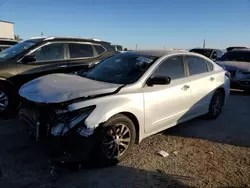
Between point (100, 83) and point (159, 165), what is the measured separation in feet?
5.03

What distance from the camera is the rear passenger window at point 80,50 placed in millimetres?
7148

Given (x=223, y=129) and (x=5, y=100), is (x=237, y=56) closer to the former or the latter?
(x=223, y=129)

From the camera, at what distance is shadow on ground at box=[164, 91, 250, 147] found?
5075mm

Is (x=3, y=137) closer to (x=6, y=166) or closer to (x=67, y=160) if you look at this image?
(x=6, y=166)

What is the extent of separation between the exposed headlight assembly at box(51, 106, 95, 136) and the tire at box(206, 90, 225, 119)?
361 cm

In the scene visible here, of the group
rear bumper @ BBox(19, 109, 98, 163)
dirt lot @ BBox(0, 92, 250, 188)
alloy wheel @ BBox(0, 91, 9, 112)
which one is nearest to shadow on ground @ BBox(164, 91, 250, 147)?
dirt lot @ BBox(0, 92, 250, 188)

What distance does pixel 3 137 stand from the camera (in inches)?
184

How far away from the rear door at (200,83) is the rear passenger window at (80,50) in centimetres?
315

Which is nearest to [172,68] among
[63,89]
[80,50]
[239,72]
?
[63,89]

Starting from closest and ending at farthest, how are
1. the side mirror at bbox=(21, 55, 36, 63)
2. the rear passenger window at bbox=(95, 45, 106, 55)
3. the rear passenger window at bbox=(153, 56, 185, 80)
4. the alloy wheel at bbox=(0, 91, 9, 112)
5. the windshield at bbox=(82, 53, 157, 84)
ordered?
the windshield at bbox=(82, 53, 157, 84) → the rear passenger window at bbox=(153, 56, 185, 80) → the alloy wheel at bbox=(0, 91, 9, 112) → the side mirror at bbox=(21, 55, 36, 63) → the rear passenger window at bbox=(95, 45, 106, 55)

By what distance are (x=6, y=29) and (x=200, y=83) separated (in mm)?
35753

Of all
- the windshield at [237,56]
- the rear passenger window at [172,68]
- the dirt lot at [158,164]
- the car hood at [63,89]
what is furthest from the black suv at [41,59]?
the windshield at [237,56]

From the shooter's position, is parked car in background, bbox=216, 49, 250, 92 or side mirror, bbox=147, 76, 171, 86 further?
parked car in background, bbox=216, 49, 250, 92

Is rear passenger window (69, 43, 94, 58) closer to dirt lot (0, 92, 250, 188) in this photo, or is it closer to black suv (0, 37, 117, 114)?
black suv (0, 37, 117, 114)
